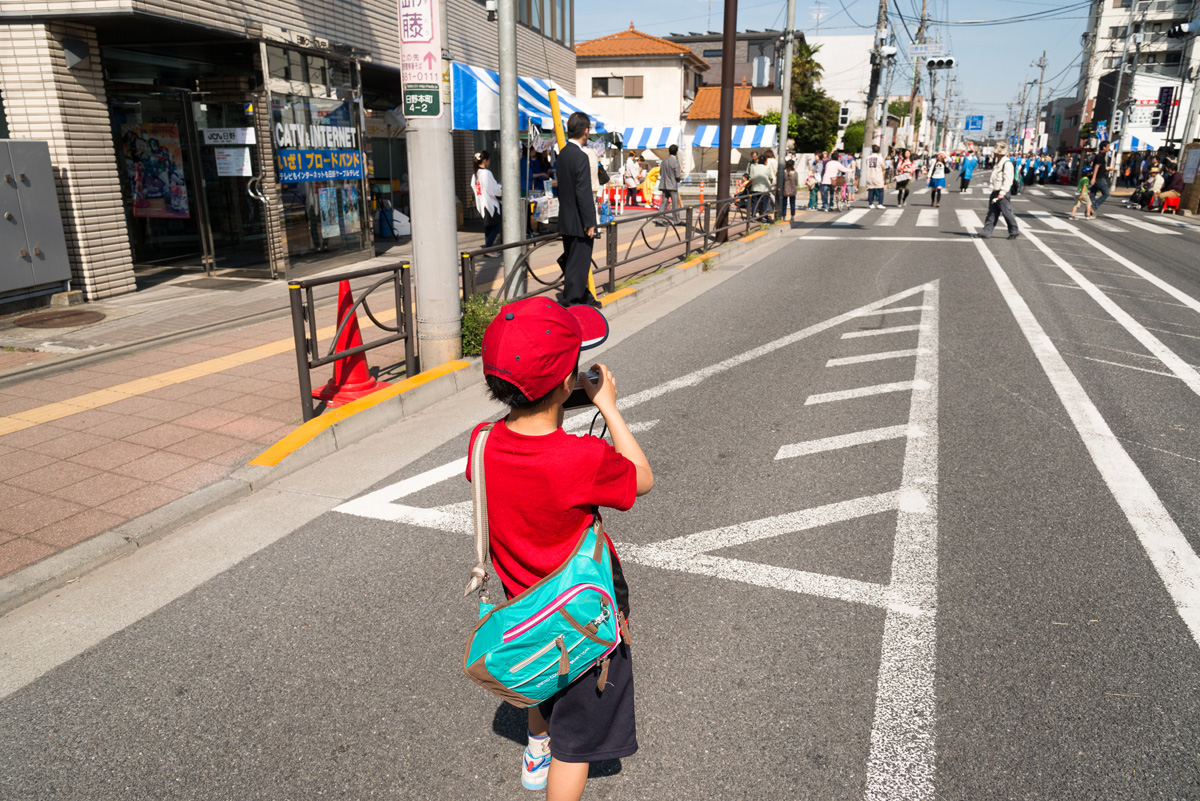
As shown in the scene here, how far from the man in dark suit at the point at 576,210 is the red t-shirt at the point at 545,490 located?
654cm

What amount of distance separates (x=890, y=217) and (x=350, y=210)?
17.0 m

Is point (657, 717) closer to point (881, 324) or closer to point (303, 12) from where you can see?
point (881, 324)

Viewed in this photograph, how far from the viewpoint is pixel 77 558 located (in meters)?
3.82

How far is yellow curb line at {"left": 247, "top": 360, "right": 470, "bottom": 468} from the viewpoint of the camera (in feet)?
16.4

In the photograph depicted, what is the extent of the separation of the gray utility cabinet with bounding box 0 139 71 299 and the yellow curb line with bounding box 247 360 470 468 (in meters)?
5.27

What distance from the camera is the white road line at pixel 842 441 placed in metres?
5.30

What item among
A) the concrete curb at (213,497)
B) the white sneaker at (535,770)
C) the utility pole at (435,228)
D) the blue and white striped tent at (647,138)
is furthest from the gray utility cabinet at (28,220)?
the blue and white striped tent at (647,138)

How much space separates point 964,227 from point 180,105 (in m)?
18.1

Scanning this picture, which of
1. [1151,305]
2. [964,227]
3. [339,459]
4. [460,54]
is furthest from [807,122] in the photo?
[339,459]

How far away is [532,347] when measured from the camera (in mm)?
1824

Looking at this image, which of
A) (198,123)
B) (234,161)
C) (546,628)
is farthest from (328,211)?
(546,628)

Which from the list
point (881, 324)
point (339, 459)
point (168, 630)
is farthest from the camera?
point (881, 324)

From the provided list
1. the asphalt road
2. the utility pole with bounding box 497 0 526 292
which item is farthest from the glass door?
the asphalt road

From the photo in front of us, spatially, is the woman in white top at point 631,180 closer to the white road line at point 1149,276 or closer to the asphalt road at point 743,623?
the white road line at point 1149,276
